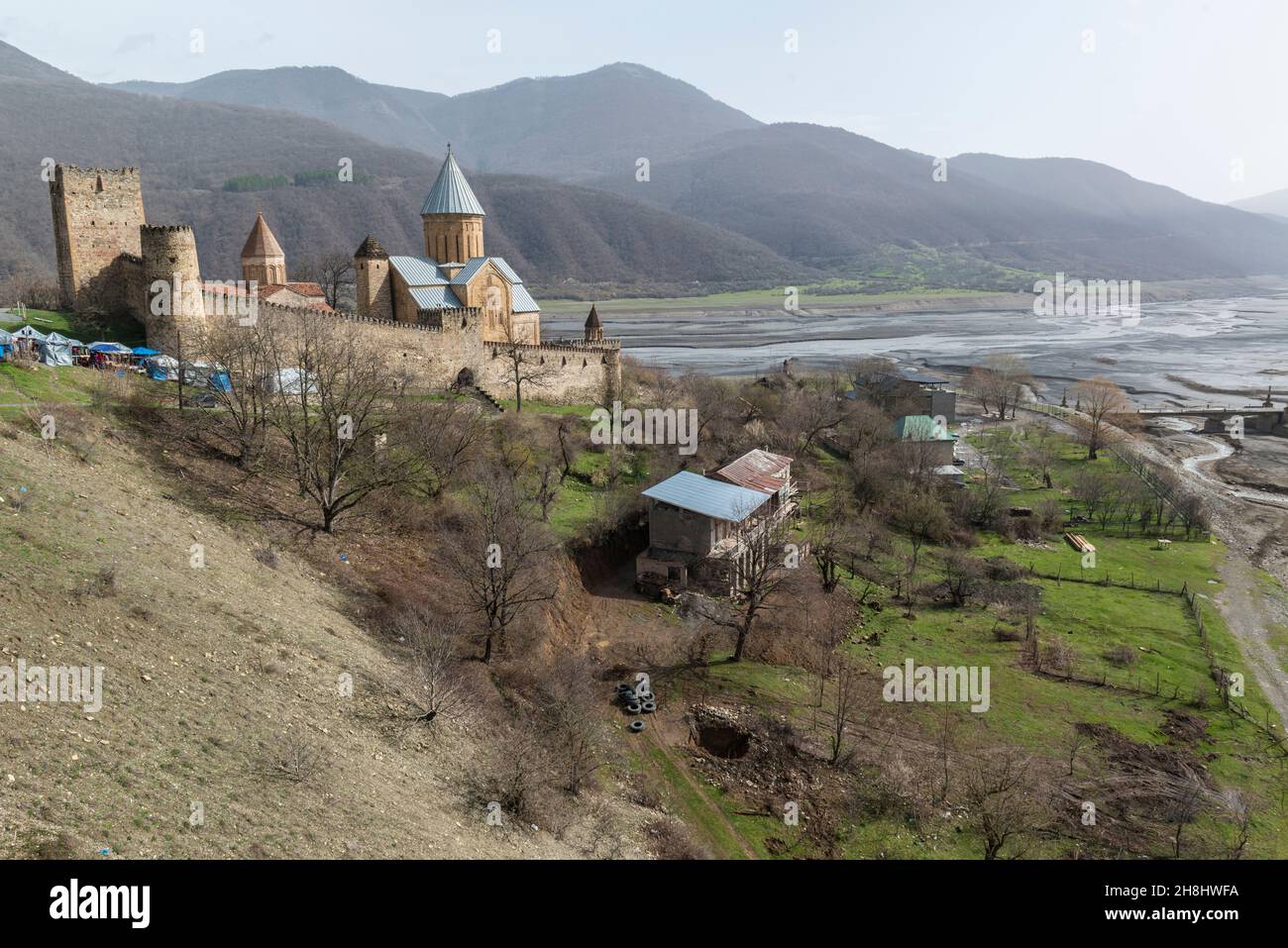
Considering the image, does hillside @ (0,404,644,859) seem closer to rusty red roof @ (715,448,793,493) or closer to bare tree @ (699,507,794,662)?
bare tree @ (699,507,794,662)

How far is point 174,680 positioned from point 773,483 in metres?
23.1

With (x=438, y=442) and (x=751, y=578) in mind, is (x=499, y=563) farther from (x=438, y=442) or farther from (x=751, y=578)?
(x=751, y=578)

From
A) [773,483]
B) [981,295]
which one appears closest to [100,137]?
[981,295]

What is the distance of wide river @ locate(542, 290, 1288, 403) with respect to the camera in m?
82.1

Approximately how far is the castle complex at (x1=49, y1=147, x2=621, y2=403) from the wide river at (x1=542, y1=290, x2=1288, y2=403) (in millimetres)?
34351

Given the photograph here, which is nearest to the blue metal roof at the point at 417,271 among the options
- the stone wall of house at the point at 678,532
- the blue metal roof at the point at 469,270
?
the blue metal roof at the point at 469,270

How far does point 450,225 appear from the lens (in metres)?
46.4

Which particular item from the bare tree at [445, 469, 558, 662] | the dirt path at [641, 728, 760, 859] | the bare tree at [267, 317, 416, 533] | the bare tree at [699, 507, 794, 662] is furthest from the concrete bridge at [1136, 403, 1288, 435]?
the bare tree at [267, 317, 416, 533]

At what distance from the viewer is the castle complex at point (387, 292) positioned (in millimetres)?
28717

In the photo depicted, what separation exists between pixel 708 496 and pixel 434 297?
18708mm

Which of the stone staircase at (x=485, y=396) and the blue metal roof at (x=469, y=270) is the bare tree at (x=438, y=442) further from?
the blue metal roof at (x=469, y=270)

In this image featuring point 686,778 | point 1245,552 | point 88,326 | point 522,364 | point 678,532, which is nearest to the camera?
point 686,778

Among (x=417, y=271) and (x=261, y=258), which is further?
(x=261, y=258)

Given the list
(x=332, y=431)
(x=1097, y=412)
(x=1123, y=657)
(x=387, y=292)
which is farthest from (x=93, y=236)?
(x=1097, y=412)
